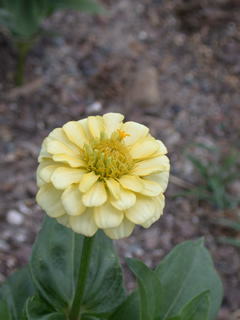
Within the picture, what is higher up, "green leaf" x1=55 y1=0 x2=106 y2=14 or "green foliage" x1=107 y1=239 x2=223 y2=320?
"green leaf" x1=55 y1=0 x2=106 y2=14

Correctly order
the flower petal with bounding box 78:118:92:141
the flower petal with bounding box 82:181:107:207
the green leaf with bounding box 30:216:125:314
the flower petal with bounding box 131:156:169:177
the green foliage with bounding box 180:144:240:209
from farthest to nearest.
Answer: the green foliage with bounding box 180:144:240:209, the green leaf with bounding box 30:216:125:314, the flower petal with bounding box 78:118:92:141, the flower petal with bounding box 131:156:169:177, the flower petal with bounding box 82:181:107:207

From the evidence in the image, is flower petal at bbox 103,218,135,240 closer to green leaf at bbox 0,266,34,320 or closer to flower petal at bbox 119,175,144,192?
flower petal at bbox 119,175,144,192

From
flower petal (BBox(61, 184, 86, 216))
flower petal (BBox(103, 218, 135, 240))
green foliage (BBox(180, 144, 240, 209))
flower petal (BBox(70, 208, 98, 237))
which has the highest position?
flower petal (BBox(61, 184, 86, 216))

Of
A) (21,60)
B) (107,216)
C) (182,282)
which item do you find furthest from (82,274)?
(21,60)

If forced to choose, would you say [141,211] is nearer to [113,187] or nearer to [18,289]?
[113,187]

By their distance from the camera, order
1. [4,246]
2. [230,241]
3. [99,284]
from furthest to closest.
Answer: [230,241] < [4,246] < [99,284]

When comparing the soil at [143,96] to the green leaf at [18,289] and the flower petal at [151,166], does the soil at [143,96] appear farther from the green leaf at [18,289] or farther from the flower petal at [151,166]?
the flower petal at [151,166]

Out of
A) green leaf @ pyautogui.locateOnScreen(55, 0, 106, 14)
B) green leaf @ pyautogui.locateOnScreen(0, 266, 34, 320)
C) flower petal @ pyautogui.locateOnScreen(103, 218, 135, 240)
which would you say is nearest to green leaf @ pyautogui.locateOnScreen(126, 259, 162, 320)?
flower petal @ pyautogui.locateOnScreen(103, 218, 135, 240)
